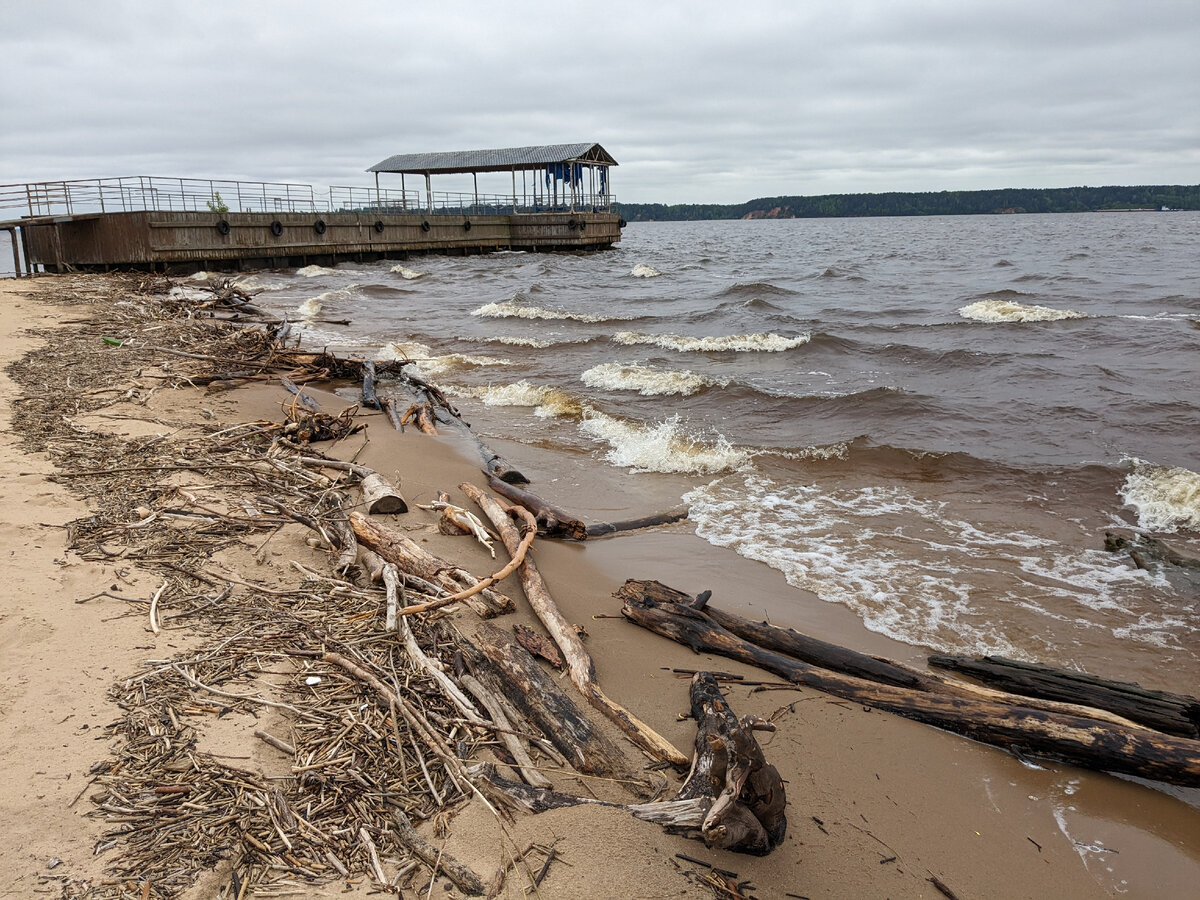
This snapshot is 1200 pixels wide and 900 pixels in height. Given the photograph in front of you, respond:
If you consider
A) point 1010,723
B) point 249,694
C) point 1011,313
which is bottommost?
point 1010,723

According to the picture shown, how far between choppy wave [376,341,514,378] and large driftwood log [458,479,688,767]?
1022cm

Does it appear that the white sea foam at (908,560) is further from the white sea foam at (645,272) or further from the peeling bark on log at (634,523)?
the white sea foam at (645,272)

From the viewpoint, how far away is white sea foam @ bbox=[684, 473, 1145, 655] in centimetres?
571

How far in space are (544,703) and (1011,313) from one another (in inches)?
848

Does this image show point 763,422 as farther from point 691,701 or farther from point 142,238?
point 142,238

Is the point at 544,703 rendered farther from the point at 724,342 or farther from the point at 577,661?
the point at 724,342

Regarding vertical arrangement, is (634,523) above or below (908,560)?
above

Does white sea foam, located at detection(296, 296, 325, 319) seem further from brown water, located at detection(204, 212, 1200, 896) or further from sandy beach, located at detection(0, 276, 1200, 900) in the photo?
sandy beach, located at detection(0, 276, 1200, 900)

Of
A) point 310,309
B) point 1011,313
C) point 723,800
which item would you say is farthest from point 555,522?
point 310,309

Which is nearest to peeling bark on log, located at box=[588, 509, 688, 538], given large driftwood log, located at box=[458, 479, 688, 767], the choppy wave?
large driftwood log, located at box=[458, 479, 688, 767]

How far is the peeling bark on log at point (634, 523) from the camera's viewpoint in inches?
277

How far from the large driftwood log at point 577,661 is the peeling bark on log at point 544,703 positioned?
170 millimetres

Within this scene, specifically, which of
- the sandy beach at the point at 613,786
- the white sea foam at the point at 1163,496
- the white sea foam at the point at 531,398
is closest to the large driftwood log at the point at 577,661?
the sandy beach at the point at 613,786

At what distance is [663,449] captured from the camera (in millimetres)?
10078
